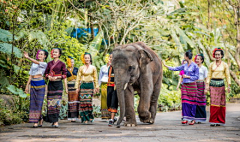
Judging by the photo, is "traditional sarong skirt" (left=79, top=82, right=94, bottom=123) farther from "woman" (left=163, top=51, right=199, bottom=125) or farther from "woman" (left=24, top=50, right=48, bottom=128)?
"woman" (left=163, top=51, right=199, bottom=125)

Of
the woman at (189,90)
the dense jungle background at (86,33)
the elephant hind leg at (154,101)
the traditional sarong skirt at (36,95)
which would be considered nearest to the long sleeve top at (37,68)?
the traditional sarong skirt at (36,95)

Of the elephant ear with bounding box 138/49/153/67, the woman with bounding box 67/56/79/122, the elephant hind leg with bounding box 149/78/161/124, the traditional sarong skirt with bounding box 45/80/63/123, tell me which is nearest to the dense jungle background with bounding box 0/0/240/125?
the traditional sarong skirt with bounding box 45/80/63/123

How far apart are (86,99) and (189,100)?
291 centimetres

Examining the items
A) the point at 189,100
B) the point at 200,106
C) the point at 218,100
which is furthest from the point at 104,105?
the point at 218,100

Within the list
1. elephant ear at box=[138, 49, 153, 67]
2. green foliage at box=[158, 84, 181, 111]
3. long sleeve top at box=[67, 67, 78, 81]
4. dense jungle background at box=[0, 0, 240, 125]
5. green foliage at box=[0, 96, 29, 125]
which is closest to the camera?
elephant ear at box=[138, 49, 153, 67]

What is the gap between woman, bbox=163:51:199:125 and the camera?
9438mm

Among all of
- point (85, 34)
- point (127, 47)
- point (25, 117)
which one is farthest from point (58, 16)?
point (127, 47)

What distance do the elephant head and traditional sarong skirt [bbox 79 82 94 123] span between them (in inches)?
59.4

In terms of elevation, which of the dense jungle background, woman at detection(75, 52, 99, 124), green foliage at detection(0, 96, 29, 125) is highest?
the dense jungle background

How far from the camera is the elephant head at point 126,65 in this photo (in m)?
7.87

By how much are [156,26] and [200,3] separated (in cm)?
749

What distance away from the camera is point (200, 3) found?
23.3 metres

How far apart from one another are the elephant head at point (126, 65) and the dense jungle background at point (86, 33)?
2.69m

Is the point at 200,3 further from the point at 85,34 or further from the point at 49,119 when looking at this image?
the point at 49,119
